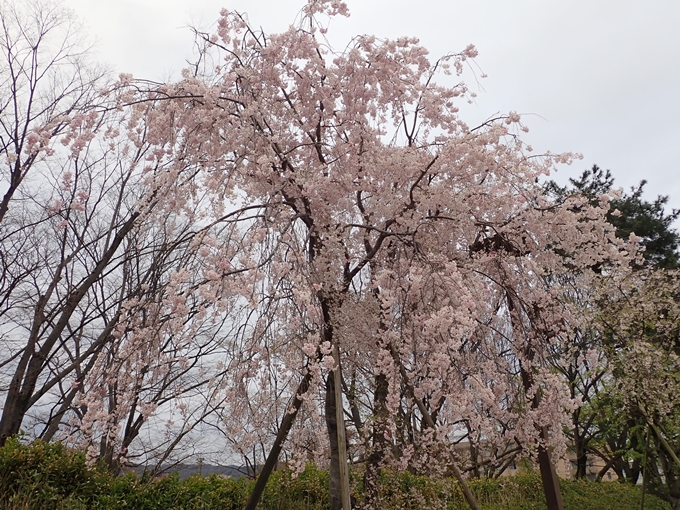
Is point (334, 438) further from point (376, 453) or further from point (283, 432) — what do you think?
point (283, 432)

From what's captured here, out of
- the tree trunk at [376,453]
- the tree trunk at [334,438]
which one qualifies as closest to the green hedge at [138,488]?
the tree trunk at [376,453]

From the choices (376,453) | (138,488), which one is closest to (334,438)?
(376,453)

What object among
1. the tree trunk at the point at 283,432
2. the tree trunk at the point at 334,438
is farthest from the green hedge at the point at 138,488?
the tree trunk at the point at 283,432

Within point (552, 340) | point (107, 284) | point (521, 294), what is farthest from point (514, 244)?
point (107, 284)

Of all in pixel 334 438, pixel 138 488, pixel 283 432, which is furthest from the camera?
pixel 334 438

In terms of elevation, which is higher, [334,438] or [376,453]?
[334,438]

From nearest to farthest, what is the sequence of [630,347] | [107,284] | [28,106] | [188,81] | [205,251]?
[205,251] < [188,81] < [630,347] < [28,106] < [107,284]

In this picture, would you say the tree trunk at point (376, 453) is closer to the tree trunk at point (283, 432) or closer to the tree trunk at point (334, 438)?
the tree trunk at point (334, 438)

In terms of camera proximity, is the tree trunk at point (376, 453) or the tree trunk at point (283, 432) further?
the tree trunk at point (376, 453)

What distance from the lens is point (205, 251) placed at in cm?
343

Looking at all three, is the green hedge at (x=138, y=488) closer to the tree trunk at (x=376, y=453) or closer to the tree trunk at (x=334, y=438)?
the tree trunk at (x=376, y=453)

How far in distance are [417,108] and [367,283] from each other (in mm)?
2221

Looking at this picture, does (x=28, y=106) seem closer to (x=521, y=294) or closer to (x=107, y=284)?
(x=107, y=284)

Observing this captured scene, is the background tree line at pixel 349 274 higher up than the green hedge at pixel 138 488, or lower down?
higher up
